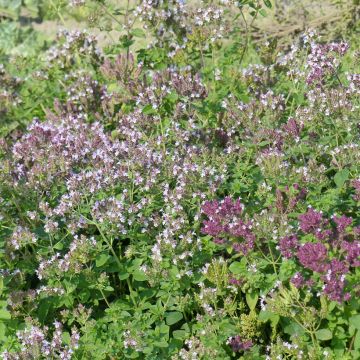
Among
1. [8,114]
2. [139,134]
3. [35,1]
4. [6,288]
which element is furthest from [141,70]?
[35,1]

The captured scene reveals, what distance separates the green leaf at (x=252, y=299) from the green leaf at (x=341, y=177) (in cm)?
70

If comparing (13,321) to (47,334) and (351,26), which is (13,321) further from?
(351,26)

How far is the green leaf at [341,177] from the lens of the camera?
12.8ft

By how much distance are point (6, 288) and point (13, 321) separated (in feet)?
0.60

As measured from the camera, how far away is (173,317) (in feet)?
12.5

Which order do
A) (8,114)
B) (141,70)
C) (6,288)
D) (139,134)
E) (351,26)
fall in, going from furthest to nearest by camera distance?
(351,26) < (8,114) < (141,70) < (139,134) < (6,288)

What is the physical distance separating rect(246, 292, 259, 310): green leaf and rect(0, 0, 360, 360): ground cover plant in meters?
0.01

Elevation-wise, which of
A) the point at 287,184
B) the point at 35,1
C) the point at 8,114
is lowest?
the point at 35,1

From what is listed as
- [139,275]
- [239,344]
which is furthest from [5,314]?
[239,344]

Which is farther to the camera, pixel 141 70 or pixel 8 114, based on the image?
pixel 8 114

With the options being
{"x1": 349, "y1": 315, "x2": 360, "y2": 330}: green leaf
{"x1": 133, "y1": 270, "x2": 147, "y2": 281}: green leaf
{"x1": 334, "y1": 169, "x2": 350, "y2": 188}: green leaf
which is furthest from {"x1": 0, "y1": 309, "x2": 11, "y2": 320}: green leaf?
{"x1": 334, "y1": 169, "x2": 350, "y2": 188}: green leaf

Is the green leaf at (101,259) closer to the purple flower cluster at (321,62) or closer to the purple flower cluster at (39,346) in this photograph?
the purple flower cluster at (39,346)

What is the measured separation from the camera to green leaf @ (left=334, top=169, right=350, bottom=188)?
3.89 metres

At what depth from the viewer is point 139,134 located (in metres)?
4.55
